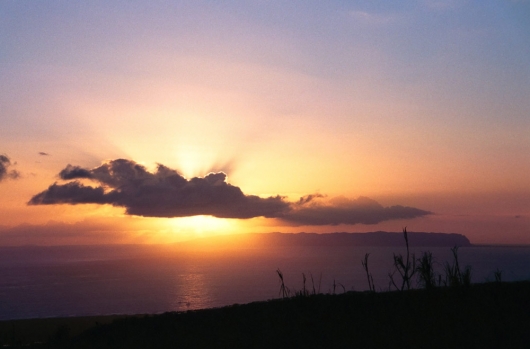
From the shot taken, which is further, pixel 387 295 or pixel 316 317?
pixel 387 295

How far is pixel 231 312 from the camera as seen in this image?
69.4 feet

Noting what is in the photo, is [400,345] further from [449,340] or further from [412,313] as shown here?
[412,313]

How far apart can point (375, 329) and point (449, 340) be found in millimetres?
2359

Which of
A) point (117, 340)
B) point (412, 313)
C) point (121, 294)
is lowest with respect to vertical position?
point (121, 294)

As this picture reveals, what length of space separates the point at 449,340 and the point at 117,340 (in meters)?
12.7

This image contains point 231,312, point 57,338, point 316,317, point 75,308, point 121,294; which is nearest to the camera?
point 316,317

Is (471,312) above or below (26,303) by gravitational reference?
above

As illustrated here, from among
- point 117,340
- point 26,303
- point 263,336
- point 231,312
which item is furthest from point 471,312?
Result: point 26,303

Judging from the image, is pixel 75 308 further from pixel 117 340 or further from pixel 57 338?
pixel 117 340

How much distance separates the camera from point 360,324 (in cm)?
1590

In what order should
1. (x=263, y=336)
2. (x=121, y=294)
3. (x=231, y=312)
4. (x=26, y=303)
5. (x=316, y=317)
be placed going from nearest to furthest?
1. (x=263, y=336)
2. (x=316, y=317)
3. (x=231, y=312)
4. (x=26, y=303)
5. (x=121, y=294)

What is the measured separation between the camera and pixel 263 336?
16.2 metres

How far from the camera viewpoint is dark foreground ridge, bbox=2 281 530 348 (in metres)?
13.8

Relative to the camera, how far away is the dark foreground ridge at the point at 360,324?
1383cm
